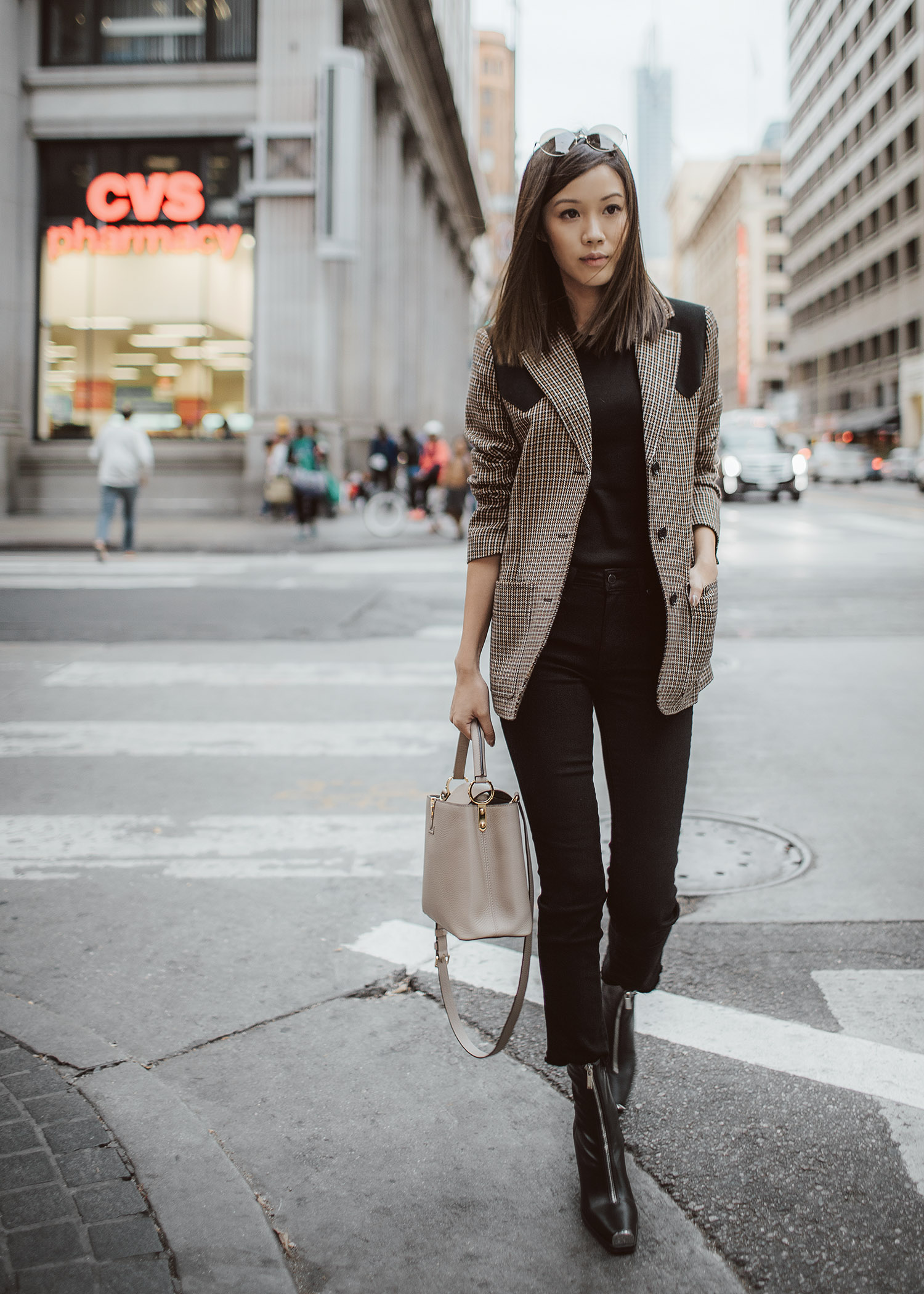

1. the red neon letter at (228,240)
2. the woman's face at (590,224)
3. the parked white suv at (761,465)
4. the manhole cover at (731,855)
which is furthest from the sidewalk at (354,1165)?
the parked white suv at (761,465)

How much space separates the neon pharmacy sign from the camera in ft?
80.1

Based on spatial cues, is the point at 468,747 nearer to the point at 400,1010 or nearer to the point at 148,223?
the point at 400,1010

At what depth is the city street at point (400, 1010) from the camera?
2.34 meters

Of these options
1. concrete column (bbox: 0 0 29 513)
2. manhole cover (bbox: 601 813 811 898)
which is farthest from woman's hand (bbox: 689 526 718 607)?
concrete column (bbox: 0 0 29 513)

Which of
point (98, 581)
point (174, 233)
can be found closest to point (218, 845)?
point (98, 581)

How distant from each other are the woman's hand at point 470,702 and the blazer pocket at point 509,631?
33mm

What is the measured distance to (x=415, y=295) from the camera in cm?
3597

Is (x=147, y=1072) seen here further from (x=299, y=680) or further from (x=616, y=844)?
(x=299, y=680)

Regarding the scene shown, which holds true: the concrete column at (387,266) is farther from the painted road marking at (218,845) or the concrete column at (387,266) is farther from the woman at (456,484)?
the painted road marking at (218,845)

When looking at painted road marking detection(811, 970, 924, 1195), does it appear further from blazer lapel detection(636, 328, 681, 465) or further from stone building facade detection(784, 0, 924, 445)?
stone building facade detection(784, 0, 924, 445)

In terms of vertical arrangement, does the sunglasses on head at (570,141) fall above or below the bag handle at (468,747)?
above

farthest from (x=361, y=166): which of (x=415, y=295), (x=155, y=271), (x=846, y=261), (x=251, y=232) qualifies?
(x=846, y=261)

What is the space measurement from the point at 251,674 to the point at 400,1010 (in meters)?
5.20

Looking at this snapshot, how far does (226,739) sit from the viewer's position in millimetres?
6574
